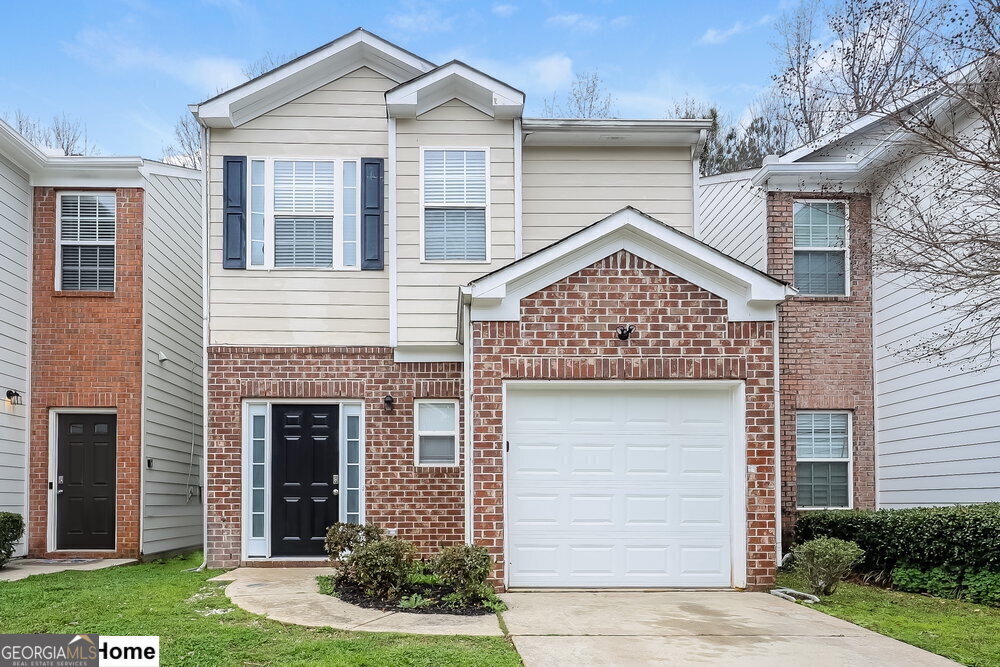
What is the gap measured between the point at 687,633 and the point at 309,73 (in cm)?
831

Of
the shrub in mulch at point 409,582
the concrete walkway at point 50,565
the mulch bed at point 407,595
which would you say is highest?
the shrub in mulch at point 409,582

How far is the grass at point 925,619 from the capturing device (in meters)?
6.58

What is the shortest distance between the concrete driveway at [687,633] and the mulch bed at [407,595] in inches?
14.5

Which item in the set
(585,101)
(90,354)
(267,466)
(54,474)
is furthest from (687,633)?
(585,101)

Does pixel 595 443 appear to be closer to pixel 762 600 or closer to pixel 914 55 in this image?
pixel 762 600

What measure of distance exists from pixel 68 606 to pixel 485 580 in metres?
3.73

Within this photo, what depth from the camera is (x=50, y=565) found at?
1137 centimetres

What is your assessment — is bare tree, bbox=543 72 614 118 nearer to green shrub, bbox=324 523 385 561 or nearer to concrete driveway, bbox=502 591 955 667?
green shrub, bbox=324 523 385 561

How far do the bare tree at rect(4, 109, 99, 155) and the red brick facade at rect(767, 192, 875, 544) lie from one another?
19635 mm

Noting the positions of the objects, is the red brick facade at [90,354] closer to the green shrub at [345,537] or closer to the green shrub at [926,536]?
the green shrub at [345,537]

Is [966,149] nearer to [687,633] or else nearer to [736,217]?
[687,633]

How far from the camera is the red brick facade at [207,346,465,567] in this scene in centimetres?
1100

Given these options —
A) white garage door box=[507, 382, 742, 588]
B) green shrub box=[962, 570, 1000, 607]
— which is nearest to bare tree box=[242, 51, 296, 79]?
white garage door box=[507, 382, 742, 588]

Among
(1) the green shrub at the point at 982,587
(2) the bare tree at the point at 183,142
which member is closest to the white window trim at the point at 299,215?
(1) the green shrub at the point at 982,587
